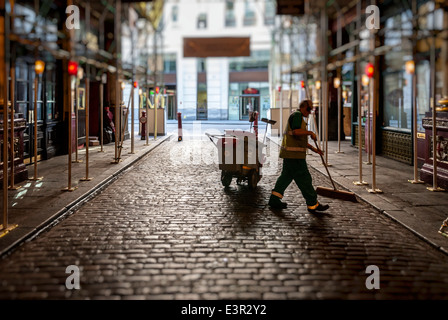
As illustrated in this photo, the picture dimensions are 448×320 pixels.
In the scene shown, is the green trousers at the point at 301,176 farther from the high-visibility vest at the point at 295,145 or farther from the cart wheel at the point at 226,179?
the cart wheel at the point at 226,179

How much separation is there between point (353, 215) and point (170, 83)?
35.8 meters

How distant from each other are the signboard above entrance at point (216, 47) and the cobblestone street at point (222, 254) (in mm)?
13445

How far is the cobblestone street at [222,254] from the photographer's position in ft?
13.3

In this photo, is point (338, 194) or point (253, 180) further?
point (253, 180)

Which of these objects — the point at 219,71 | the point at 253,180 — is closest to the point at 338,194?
the point at 253,180

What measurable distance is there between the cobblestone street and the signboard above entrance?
13.4 metres

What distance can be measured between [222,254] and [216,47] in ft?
55.2

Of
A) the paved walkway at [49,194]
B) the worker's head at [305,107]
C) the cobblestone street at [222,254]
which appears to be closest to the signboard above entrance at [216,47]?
the paved walkway at [49,194]

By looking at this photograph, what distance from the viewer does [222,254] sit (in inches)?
197

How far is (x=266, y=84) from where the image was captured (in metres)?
41.7

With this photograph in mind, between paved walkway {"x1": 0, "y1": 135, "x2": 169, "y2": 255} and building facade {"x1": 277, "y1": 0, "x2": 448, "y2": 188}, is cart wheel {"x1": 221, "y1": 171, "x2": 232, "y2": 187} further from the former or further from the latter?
building facade {"x1": 277, "y1": 0, "x2": 448, "y2": 188}

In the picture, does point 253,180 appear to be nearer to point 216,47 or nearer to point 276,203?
point 276,203

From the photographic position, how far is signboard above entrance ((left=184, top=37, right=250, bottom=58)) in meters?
20.4
